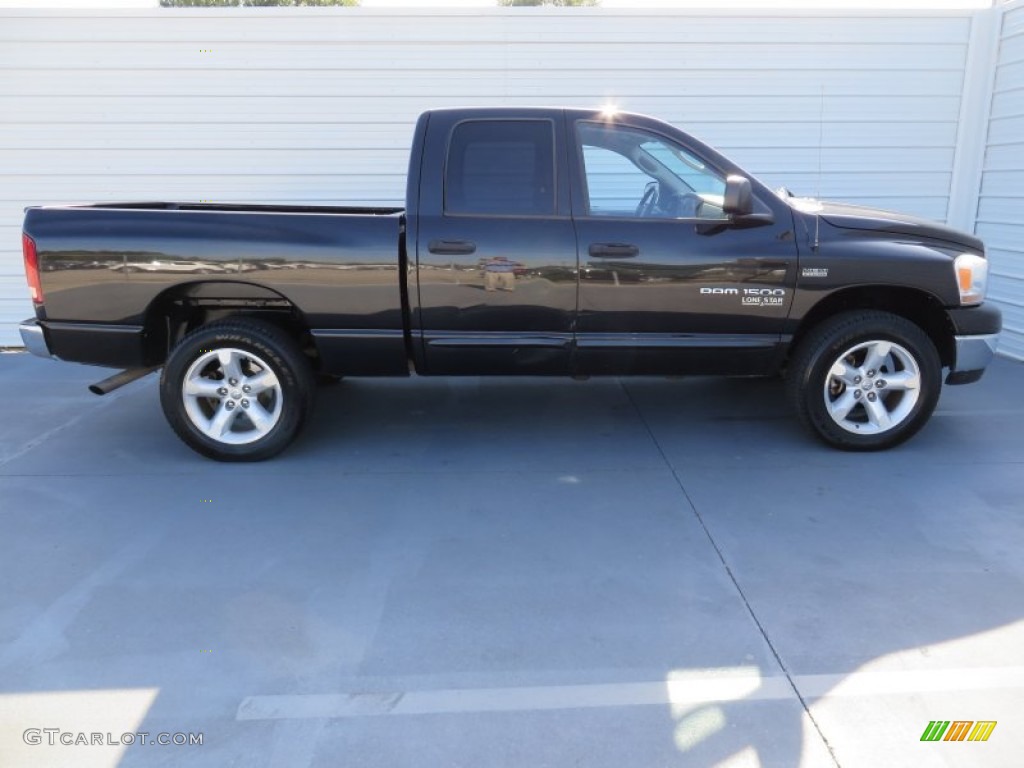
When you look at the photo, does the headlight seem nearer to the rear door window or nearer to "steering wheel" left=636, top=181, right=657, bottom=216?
"steering wheel" left=636, top=181, right=657, bottom=216

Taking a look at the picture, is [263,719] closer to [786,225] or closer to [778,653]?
[778,653]

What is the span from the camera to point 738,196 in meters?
4.02

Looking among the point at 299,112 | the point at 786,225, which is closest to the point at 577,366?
the point at 786,225

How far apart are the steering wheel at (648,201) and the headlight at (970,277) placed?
5.73ft

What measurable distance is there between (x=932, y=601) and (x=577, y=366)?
7.17 ft

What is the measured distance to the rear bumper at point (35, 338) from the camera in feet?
14.2

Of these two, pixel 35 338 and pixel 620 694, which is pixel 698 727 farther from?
pixel 35 338

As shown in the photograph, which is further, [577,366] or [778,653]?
[577,366]

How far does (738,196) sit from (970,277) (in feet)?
4.93

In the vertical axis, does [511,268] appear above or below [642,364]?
above

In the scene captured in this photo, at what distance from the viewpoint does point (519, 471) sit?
4.34 meters

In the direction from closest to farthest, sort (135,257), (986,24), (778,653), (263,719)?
(263,719)
(778,653)
(135,257)
(986,24)

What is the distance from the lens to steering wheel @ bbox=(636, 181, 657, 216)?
430 cm

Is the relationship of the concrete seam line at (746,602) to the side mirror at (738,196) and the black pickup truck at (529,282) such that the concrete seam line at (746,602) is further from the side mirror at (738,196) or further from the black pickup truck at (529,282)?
the side mirror at (738,196)
